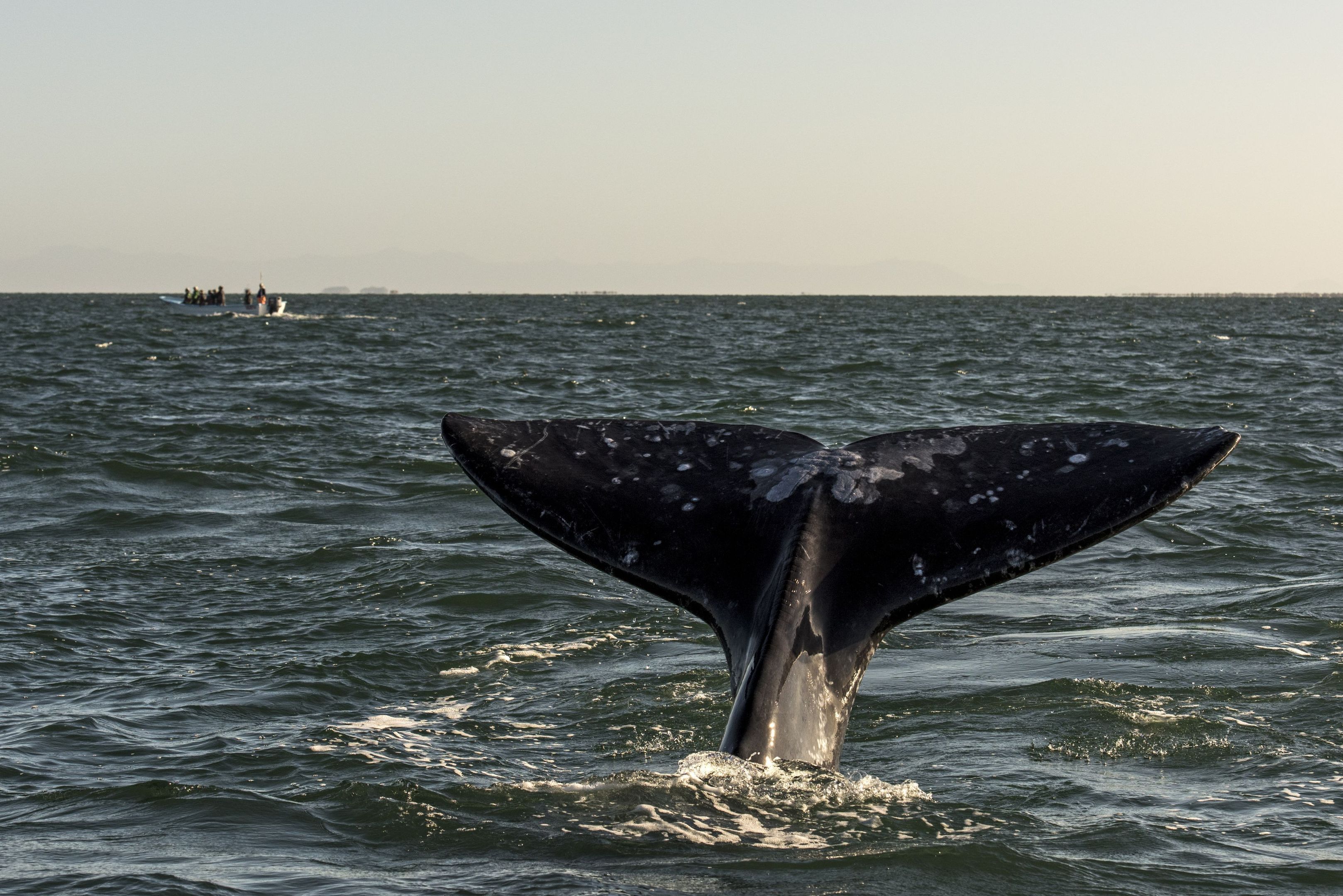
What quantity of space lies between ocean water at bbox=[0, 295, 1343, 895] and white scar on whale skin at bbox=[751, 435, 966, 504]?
878 millimetres

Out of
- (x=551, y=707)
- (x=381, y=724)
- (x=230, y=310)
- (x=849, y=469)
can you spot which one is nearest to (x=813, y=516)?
(x=849, y=469)

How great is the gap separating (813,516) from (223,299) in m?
71.7

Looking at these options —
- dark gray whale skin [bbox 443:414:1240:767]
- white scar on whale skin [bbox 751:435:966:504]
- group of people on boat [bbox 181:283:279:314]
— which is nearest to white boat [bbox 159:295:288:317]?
group of people on boat [bbox 181:283:279:314]

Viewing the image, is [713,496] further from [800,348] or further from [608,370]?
[800,348]

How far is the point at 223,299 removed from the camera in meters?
71.8

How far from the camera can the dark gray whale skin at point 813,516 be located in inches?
159

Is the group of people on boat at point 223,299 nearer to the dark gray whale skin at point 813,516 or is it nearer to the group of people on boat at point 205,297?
the group of people on boat at point 205,297

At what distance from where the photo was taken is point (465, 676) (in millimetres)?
6867

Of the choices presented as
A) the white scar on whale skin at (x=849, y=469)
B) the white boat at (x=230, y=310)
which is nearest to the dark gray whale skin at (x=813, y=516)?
the white scar on whale skin at (x=849, y=469)

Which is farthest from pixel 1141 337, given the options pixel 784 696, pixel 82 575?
pixel 784 696

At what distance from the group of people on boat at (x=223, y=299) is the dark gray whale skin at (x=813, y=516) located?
227 feet

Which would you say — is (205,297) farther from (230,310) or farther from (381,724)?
(381,724)

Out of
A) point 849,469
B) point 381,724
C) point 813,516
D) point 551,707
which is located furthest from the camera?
point 551,707

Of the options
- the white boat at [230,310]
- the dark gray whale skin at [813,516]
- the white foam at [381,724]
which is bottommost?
the white foam at [381,724]
